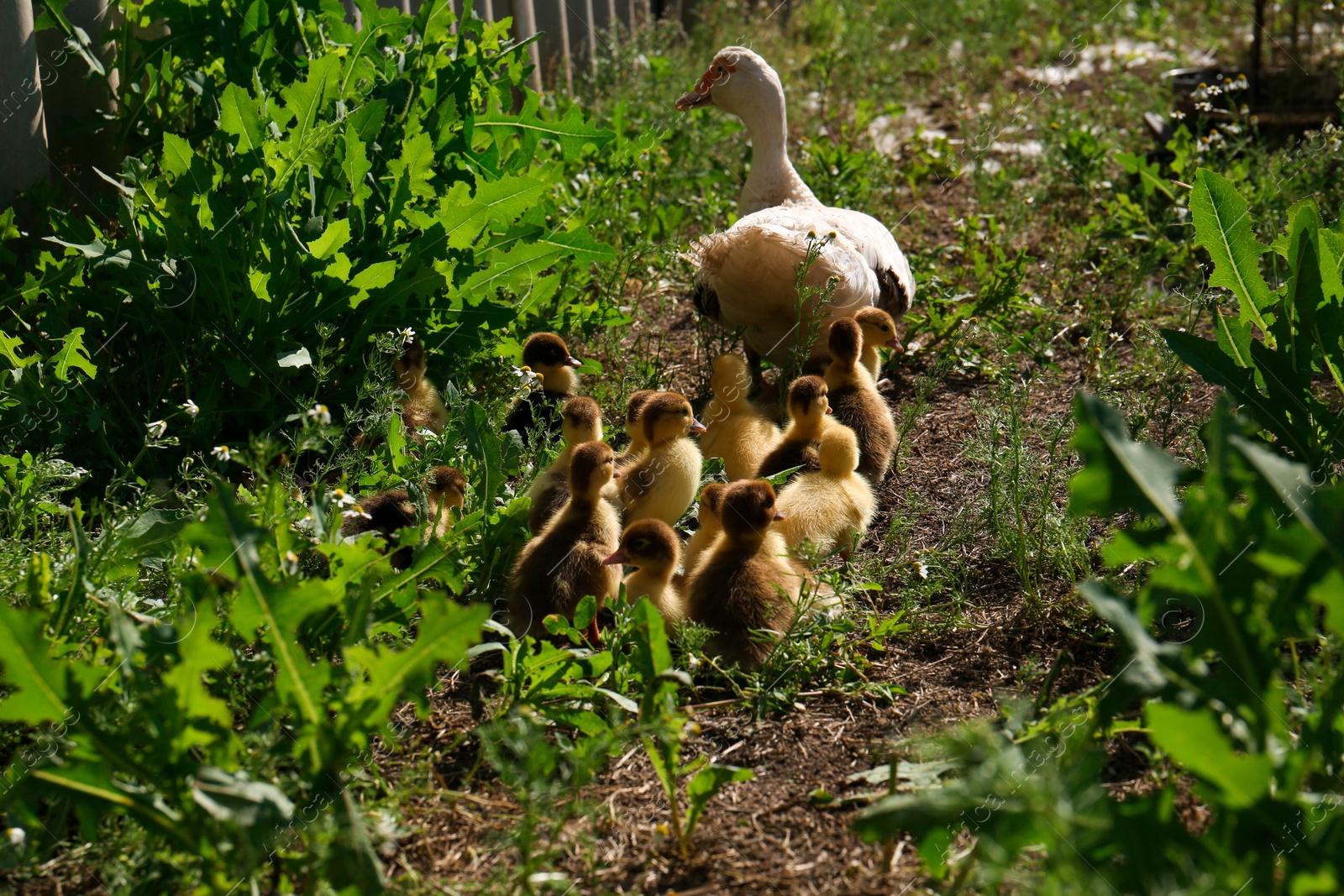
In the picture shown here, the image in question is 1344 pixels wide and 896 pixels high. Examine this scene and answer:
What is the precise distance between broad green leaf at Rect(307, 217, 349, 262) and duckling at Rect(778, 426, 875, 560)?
163cm

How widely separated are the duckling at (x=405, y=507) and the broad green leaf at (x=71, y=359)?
949mm

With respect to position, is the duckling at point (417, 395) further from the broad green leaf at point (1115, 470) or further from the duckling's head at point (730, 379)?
the broad green leaf at point (1115, 470)

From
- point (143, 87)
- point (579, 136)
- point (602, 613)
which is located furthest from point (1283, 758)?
point (143, 87)

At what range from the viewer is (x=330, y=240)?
3.61m

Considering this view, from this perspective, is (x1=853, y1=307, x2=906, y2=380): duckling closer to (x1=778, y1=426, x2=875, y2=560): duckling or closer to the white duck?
the white duck

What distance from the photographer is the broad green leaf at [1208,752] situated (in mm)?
1687

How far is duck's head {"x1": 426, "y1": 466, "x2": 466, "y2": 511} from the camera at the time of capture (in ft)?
11.1

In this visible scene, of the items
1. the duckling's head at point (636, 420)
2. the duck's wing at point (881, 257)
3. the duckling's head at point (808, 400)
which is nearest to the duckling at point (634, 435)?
the duckling's head at point (636, 420)

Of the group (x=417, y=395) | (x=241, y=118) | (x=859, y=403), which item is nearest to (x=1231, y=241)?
(x=859, y=403)

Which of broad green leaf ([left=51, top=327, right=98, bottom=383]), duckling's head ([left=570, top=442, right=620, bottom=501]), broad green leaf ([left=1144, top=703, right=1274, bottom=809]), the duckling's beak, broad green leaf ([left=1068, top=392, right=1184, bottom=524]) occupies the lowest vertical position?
duckling's head ([left=570, top=442, right=620, bottom=501])

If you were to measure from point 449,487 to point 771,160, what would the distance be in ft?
8.34

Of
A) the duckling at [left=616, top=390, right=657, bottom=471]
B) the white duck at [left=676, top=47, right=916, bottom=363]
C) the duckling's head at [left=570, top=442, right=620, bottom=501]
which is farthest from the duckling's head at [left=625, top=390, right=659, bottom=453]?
the white duck at [left=676, top=47, right=916, bottom=363]

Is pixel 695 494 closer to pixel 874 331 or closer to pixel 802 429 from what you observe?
pixel 802 429

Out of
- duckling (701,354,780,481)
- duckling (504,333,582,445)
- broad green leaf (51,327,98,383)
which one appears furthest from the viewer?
duckling (504,333,582,445)
